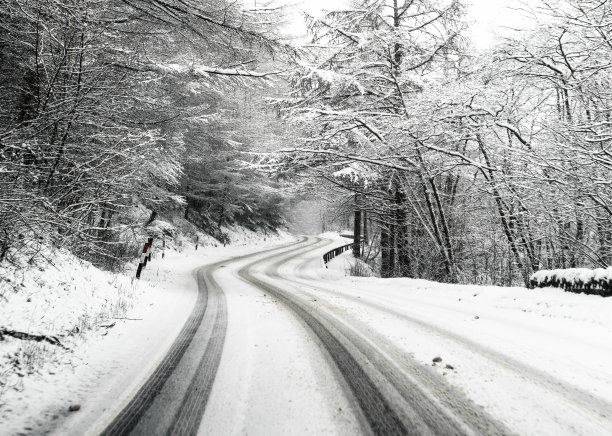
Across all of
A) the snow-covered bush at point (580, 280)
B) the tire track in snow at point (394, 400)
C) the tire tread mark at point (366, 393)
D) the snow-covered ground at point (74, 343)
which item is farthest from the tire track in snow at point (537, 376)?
the snow-covered ground at point (74, 343)

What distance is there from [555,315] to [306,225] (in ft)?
216

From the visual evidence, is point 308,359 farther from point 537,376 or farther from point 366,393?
point 537,376

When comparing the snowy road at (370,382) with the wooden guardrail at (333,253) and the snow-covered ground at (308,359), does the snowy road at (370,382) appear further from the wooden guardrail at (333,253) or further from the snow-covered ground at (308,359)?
the wooden guardrail at (333,253)

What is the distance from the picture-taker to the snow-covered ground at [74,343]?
244cm

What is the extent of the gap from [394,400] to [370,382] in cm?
35

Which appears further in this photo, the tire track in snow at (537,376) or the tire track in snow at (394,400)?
the tire track in snow at (537,376)

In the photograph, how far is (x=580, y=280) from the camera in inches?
233

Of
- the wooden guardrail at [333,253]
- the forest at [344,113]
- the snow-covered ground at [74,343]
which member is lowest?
the snow-covered ground at [74,343]

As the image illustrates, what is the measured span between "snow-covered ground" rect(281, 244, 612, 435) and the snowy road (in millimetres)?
15

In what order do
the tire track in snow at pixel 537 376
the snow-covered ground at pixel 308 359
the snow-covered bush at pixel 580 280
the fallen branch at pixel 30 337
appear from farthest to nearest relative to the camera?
the snow-covered bush at pixel 580 280 → the fallen branch at pixel 30 337 → the tire track in snow at pixel 537 376 → the snow-covered ground at pixel 308 359

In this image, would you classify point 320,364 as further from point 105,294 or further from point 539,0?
point 539,0

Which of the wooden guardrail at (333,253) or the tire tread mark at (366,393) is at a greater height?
the wooden guardrail at (333,253)

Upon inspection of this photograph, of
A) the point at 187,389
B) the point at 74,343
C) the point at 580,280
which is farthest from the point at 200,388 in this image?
the point at 580,280

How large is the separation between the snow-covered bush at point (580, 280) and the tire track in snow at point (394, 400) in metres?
4.43
